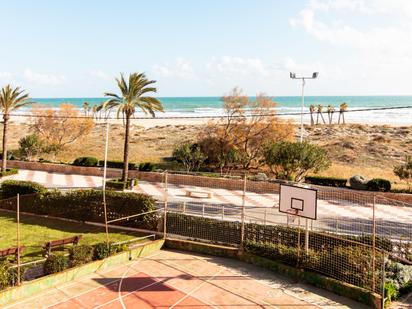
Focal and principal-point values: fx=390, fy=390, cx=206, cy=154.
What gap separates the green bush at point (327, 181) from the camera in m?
34.2

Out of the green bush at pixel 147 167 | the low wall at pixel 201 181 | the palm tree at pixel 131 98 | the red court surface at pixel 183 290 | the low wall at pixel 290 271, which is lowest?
the red court surface at pixel 183 290

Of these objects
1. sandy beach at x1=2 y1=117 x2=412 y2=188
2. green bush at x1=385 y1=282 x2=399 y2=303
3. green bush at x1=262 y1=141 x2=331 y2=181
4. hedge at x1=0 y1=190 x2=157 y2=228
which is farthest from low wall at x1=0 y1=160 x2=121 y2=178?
green bush at x1=385 y1=282 x2=399 y2=303

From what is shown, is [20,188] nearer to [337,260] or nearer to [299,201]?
[299,201]

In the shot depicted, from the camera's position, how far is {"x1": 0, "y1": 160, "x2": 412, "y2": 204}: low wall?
30.1 m

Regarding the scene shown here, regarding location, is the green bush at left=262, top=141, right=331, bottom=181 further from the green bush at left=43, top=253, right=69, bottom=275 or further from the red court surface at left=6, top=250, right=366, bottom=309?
the green bush at left=43, top=253, right=69, bottom=275

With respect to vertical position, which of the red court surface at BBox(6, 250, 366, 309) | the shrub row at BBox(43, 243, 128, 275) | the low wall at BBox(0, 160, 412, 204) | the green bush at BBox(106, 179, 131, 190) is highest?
the low wall at BBox(0, 160, 412, 204)

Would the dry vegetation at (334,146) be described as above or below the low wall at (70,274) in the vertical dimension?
above

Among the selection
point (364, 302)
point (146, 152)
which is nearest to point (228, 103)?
point (146, 152)

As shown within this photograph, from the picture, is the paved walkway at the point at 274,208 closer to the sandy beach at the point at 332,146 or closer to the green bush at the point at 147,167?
the green bush at the point at 147,167

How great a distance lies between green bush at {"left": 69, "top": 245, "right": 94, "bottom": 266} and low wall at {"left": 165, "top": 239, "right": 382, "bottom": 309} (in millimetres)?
4553

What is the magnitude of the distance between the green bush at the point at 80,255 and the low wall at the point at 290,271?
4.55 metres

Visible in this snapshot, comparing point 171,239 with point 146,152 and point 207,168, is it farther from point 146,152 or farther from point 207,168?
point 146,152

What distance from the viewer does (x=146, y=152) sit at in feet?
179

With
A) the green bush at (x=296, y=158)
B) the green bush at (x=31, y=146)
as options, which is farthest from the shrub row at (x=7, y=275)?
the green bush at (x=31, y=146)
